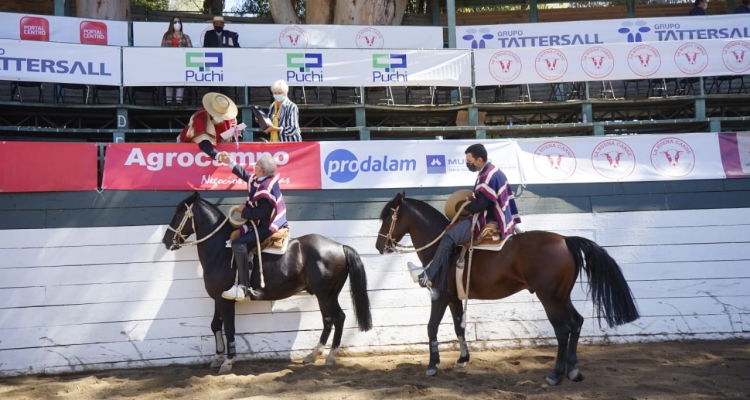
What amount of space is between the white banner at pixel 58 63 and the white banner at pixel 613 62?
223 inches

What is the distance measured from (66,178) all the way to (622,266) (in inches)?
272

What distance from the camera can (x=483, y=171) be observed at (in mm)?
7117

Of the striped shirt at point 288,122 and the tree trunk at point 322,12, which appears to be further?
the tree trunk at point 322,12

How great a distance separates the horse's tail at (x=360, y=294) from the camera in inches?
306

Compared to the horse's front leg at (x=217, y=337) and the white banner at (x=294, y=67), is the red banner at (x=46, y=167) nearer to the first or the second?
the horse's front leg at (x=217, y=337)

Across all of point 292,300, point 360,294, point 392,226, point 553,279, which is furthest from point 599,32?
point 292,300

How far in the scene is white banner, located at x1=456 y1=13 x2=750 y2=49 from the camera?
12453 mm

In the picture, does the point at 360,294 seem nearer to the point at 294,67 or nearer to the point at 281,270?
the point at 281,270

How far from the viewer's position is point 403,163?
878 centimetres

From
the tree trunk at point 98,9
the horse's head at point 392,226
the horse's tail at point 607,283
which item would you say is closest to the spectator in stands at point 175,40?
the tree trunk at point 98,9

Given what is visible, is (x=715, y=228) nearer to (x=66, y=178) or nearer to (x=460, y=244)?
(x=460, y=244)

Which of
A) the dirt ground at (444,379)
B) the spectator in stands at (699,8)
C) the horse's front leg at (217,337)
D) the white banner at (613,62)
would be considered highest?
the spectator in stands at (699,8)

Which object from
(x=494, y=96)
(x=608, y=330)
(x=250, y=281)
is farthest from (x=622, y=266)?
(x=494, y=96)

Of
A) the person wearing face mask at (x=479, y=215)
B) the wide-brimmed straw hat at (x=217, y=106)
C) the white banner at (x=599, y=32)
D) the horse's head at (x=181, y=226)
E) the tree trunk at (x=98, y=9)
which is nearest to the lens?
the person wearing face mask at (x=479, y=215)
